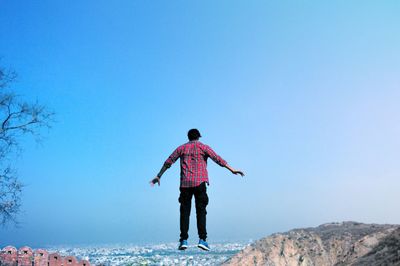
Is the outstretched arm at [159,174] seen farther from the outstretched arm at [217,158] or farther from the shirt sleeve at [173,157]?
the outstretched arm at [217,158]

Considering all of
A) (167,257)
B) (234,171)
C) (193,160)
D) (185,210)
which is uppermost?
(193,160)

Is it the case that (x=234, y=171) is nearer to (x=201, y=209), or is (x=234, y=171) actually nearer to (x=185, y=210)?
(x=201, y=209)

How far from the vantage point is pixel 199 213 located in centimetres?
1011

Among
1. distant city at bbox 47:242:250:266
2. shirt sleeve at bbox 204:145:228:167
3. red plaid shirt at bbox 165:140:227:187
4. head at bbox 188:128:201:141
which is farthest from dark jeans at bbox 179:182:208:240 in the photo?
distant city at bbox 47:242:250:266

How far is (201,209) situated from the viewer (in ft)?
33.1

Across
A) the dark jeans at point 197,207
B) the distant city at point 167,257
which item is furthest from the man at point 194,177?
the distant city at point 167,257

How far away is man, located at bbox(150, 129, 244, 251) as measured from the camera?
991 cm

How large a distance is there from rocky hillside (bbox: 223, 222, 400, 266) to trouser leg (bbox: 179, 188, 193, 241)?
119 ft

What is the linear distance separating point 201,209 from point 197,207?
0.39ft

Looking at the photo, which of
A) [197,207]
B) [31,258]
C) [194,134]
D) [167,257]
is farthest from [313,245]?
[167,257]

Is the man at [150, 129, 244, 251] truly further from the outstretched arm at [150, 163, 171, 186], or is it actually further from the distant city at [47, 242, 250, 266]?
the distant city at [47, 242, 250, 266]

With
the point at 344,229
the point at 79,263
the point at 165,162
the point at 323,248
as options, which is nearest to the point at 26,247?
the point at 79,263

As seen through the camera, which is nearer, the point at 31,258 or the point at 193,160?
the point at 193,160

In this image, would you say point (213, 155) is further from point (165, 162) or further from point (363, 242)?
point (363, 242)
